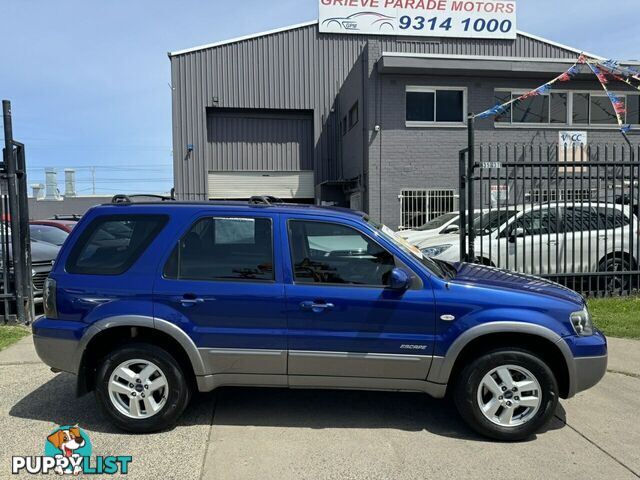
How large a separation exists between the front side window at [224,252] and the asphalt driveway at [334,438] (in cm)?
121

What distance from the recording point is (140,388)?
374cm

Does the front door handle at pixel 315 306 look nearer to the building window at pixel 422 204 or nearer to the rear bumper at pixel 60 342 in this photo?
the rear bumper at pixel 60 342

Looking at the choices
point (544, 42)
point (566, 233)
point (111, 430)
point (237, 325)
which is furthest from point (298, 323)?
point (544, 42)

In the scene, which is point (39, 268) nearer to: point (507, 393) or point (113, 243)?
point (113, 243)

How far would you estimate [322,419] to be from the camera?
4.02m

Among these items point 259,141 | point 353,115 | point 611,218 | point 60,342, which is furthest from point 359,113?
point 60,342

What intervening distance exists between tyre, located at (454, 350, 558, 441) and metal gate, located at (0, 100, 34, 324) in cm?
634

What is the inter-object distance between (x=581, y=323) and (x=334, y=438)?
205 cm

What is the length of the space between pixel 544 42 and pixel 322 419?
78.0 feet

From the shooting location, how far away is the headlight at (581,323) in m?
3.68

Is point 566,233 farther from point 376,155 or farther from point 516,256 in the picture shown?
point 376,155

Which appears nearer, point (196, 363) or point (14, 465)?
point (14, 465)

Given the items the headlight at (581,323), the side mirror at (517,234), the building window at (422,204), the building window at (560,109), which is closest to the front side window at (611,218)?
the side mirror at (517,234)

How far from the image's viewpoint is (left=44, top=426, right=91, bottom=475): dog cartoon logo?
3336 millimetres
